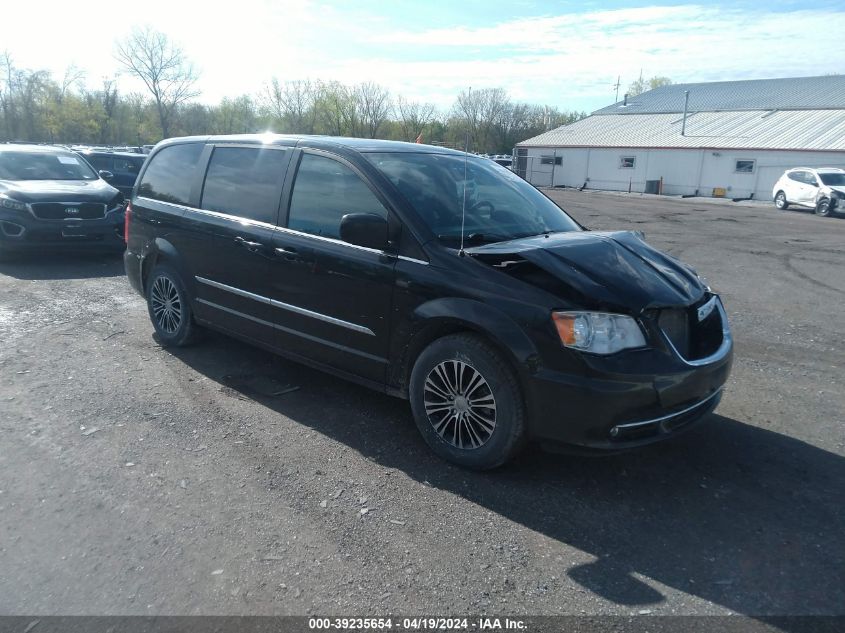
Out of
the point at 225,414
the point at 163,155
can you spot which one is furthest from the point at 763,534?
the point at 163,155

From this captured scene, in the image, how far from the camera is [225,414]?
4.57 meters

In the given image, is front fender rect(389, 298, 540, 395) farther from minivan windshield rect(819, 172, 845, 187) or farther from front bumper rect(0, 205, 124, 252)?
minivan windshield rect(819, 172, 845, 187)

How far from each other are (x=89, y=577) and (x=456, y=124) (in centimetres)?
5883

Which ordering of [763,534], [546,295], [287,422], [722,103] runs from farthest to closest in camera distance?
[722,103], [287,422], [546,295], [763,534]

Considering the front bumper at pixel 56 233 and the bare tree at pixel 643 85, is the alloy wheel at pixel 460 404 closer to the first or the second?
the front bumper at pixel 56 233

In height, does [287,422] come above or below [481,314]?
below

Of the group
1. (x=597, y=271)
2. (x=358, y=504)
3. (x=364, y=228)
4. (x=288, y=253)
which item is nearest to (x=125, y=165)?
(x=288, y=253)

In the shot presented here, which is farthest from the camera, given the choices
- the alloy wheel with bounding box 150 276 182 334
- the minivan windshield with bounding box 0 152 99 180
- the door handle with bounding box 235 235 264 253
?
the minivan windshield with bounding box 0 152 99 180

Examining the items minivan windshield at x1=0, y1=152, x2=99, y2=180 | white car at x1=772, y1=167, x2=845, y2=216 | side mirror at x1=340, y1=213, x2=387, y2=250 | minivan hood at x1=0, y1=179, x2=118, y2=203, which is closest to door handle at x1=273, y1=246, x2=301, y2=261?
side mirror at x1=340, y1=213, x2=387, y2=250

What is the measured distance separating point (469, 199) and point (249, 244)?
1.74 m

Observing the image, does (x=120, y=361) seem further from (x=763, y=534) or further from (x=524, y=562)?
(x=763, y=534)

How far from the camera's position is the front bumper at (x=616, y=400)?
3.28 metres

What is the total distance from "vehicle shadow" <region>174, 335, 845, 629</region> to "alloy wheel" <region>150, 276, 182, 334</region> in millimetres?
1548

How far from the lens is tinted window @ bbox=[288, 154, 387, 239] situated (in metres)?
4.29
